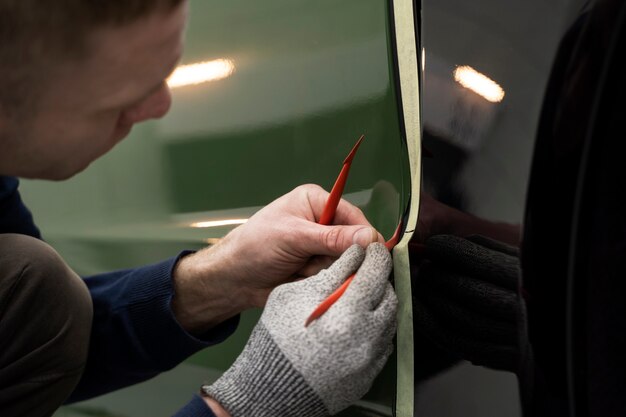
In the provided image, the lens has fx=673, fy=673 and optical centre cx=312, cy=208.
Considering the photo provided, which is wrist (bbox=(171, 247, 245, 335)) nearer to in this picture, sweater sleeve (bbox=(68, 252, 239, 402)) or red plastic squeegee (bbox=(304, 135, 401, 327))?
sweater sleeve (bbox=(68, 252, 239, 402))

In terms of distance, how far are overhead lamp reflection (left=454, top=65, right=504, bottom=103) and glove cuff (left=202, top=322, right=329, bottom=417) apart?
355 millimetres

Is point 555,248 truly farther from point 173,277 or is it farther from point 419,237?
point 173,277

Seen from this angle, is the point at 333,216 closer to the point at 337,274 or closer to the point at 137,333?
the point at 337,274

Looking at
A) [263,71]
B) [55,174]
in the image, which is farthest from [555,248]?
[263,71]

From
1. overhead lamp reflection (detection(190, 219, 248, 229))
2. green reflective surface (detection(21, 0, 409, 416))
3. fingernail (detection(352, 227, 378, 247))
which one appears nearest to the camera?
fingernail (detection(352, 227, 378, 247))

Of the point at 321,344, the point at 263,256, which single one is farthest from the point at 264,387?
the point at 263,256

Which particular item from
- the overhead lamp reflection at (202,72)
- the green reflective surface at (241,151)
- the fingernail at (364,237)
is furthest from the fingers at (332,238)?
the overhead lamp reflection at (202,72)

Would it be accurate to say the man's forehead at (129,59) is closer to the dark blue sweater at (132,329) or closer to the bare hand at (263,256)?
the bare hand at (263,256)

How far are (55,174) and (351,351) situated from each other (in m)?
0.39

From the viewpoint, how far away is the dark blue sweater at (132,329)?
111cm

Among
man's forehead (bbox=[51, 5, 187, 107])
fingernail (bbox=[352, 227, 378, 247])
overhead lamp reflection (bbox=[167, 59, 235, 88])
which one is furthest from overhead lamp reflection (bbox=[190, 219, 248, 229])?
man's forehead (bbox=[51, 5, 187, 107])

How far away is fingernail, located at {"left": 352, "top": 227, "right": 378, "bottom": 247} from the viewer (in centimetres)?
83

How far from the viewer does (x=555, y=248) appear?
2.01ft

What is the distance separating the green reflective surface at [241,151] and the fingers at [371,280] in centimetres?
17
